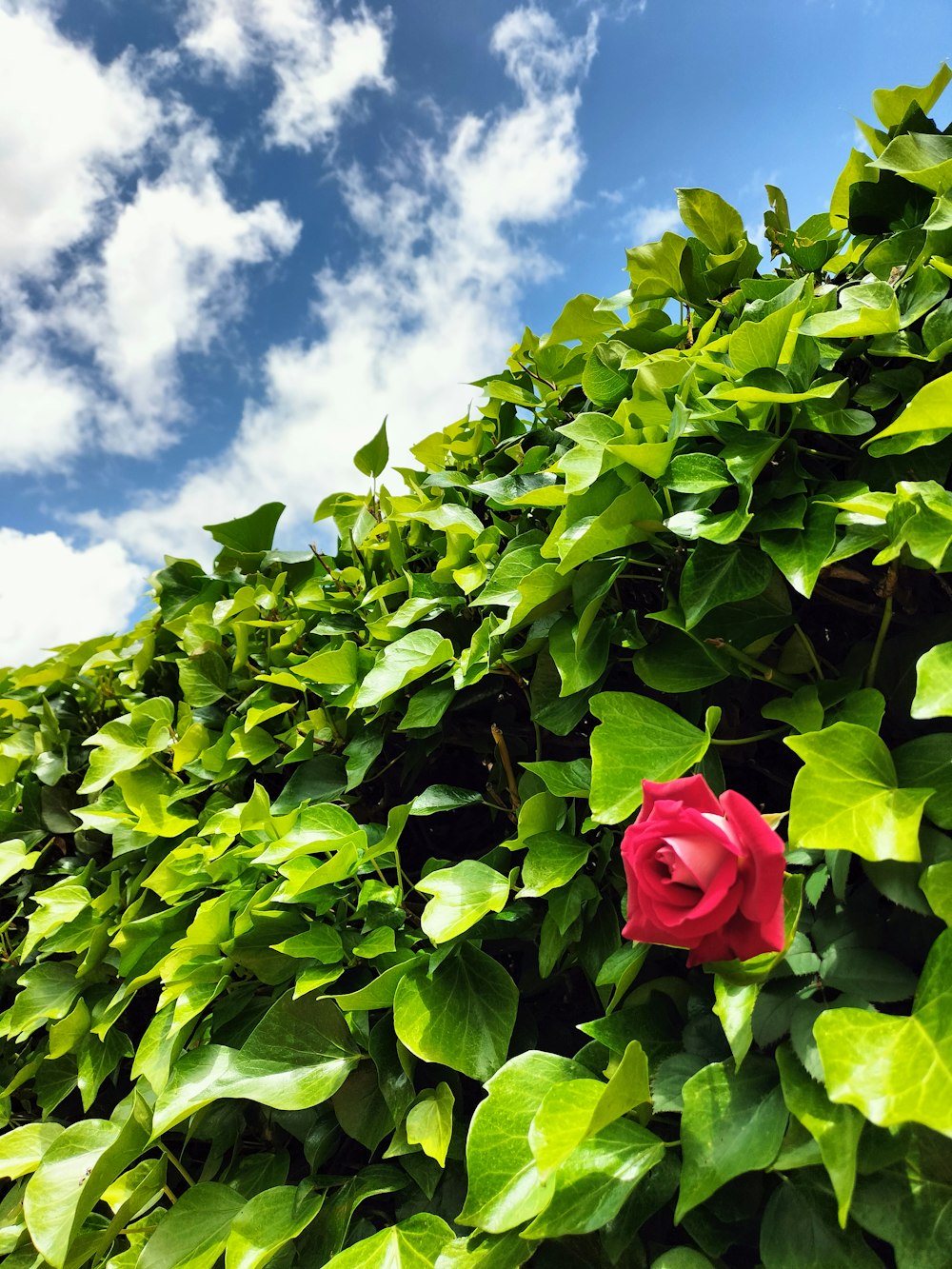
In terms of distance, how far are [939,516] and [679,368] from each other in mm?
435

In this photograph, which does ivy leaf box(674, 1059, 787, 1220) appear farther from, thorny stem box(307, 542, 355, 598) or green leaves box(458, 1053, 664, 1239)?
thorny stem box(307, 542, 355, 598)

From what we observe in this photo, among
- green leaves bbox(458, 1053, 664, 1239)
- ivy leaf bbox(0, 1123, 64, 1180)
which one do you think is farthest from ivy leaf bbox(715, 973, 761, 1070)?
ivy leaf bbox(0, 1123, 64, 1180)

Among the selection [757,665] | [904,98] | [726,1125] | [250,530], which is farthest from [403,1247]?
[904,98]

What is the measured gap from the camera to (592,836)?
1.21 meters

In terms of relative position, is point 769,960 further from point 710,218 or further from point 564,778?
point 710,218

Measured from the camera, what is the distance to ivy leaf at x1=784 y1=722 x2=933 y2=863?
766 millimetres

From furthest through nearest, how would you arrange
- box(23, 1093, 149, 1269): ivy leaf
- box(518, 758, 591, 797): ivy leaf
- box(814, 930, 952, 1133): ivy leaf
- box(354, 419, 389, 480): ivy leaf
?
box(354, 419, 389, 480): ivy leaf → box(23, 1093, 149, 1269): ivy leaf → box(518, 758, 591, 797): ivy leaf → box(814, 930, 952, 1133): ivy leaf

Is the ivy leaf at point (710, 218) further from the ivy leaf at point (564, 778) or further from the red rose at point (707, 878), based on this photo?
the red rose at point (707, 878)

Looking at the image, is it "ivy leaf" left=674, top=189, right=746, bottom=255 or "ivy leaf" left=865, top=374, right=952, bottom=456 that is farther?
"ivy leaf" left=674, top=189, right=746, bottom=255

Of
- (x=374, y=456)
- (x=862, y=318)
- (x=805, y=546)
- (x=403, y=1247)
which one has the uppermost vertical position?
(x=374, y=456)

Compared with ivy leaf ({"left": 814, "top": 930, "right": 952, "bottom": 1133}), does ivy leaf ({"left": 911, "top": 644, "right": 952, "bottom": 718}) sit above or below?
above

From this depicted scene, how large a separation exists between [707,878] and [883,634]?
42 centimetres

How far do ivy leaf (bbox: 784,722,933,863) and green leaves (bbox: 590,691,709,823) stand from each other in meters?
0.14

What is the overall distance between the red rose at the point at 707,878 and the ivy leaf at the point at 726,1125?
169 millimetres
